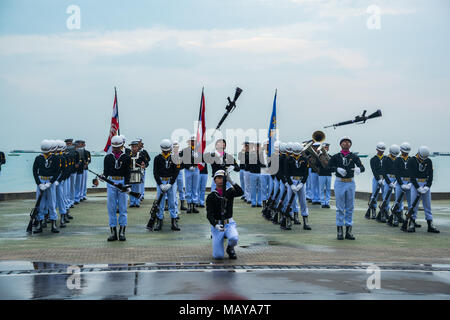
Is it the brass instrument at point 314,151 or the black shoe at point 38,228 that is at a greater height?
the brass instrument at point 314,151

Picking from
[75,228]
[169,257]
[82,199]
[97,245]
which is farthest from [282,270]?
[82,199]

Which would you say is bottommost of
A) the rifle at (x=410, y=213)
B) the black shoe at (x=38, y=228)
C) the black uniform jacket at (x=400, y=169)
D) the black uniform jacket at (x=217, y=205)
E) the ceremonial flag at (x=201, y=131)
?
the black shoe at (x=38, y=228)

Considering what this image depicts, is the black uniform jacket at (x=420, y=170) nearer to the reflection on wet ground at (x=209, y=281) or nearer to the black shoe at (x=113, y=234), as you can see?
the reflection on wet ground at (x=209, y=281)

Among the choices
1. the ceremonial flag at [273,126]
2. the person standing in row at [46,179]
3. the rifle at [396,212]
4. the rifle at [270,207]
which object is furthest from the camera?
the ceremonial flag at [273,126]

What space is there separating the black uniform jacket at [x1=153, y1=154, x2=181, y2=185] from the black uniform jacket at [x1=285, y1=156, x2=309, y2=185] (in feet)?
9.05

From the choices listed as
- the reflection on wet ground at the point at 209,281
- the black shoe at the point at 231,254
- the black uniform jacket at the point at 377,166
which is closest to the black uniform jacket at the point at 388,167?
the black uniform jacket at the point at 377,166

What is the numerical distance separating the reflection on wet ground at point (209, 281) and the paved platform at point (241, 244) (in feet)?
2.52

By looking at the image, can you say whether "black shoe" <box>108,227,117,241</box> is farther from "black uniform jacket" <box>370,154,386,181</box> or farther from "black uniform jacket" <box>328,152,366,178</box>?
"black uniform jacket" <box>370,154,386,181</box>

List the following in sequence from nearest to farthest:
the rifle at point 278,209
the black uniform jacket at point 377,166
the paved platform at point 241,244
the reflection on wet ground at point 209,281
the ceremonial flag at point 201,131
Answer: the reflection on wet ground at point 209,281 < the paved platform at point 241,244 < the rifle at point 278,209 < the black uniform jacket at point 377,166 < the ceremonial flag at point 201,131

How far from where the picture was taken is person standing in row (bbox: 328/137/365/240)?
530 inches

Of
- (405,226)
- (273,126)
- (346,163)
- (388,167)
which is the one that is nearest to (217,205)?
(346,163)

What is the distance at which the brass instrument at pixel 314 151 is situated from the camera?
64.0 feet
